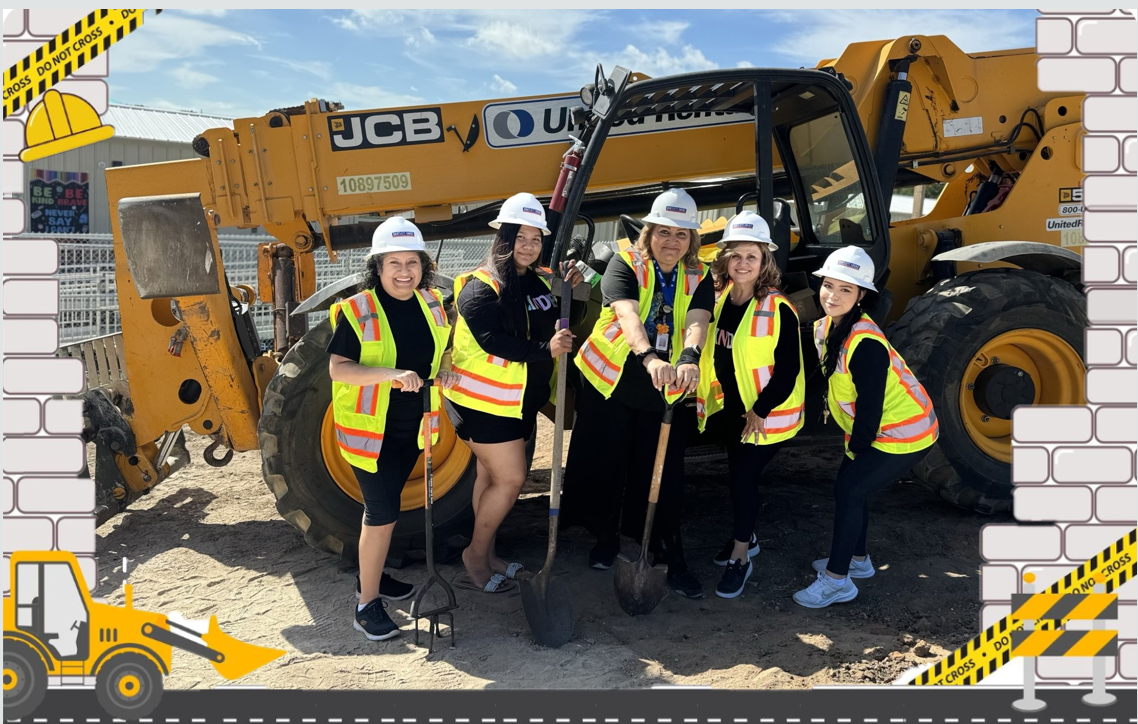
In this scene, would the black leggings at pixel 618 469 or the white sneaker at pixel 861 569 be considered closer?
the black leggings at pixel 618 469

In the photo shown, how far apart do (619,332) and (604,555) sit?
50.3 inches

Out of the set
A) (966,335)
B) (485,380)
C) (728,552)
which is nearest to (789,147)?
(966,335)

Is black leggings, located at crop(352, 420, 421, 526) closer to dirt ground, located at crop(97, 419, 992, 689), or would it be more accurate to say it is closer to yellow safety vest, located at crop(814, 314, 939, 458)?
dirt ground, located at crop(97, 419, 992, 689)

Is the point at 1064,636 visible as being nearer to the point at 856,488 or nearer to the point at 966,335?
the point at 856,488

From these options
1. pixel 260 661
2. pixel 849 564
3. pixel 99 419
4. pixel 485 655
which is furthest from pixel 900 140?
pixel 99 419

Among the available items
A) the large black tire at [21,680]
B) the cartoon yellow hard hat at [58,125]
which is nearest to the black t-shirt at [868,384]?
the cartoon yellow hard hat at [58,125]

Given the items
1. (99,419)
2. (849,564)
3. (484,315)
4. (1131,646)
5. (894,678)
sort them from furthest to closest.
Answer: (99,419), (849,564), (484,315), (894,678), (1131,646)

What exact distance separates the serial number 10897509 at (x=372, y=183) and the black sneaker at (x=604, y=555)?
2.33 m

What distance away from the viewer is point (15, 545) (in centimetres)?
355

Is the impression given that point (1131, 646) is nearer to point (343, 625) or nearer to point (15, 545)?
point (343, 625)

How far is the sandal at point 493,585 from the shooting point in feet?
15.9

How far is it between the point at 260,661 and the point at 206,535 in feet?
6.32

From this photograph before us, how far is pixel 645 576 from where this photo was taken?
4508 mm

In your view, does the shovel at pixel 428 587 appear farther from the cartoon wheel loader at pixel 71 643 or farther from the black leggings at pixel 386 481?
the cartoon wheel loader at pixel 71 643
